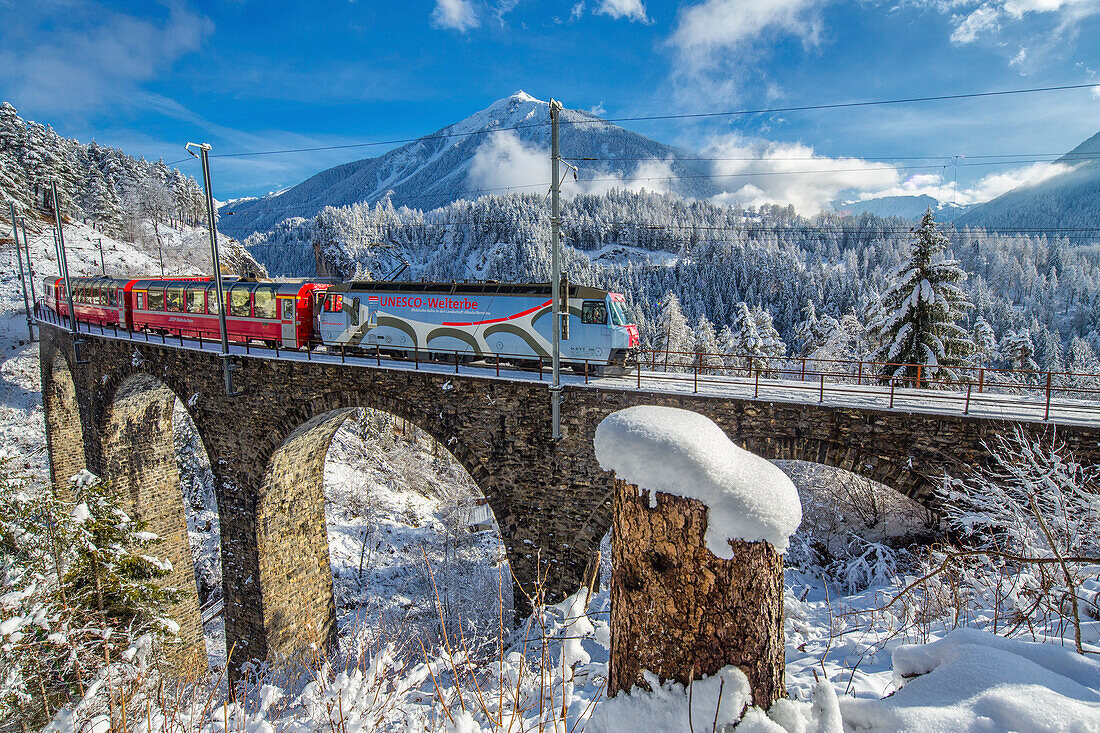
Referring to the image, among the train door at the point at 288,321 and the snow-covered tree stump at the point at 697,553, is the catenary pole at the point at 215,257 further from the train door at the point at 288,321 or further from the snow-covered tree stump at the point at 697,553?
the snow-covered tree stump at the point at 697,553

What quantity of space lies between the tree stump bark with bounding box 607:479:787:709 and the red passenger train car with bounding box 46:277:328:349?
1503 centimetres

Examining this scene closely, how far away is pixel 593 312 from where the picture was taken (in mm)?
12656

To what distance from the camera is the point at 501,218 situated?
121 m

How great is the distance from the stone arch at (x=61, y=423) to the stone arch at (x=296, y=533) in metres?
17.3

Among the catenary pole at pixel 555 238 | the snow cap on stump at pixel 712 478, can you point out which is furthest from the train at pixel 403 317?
the snow cap on stump at pixel 712 478

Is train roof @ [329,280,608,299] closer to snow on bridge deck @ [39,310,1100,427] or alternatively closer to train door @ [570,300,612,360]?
train door @ [570,300,612,360]

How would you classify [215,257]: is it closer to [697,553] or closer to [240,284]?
[240,284]

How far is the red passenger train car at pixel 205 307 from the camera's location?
1706cm

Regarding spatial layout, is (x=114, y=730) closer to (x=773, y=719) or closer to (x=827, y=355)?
(x=773, y=719)

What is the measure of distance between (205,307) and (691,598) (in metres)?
22.2

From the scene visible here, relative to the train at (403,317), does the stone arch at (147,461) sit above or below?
below

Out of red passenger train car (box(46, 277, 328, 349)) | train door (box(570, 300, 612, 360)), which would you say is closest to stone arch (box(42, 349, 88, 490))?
red passenger train car (box(46, 277, 328, 349))

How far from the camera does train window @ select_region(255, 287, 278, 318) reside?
1724cm

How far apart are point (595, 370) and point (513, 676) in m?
9.69
